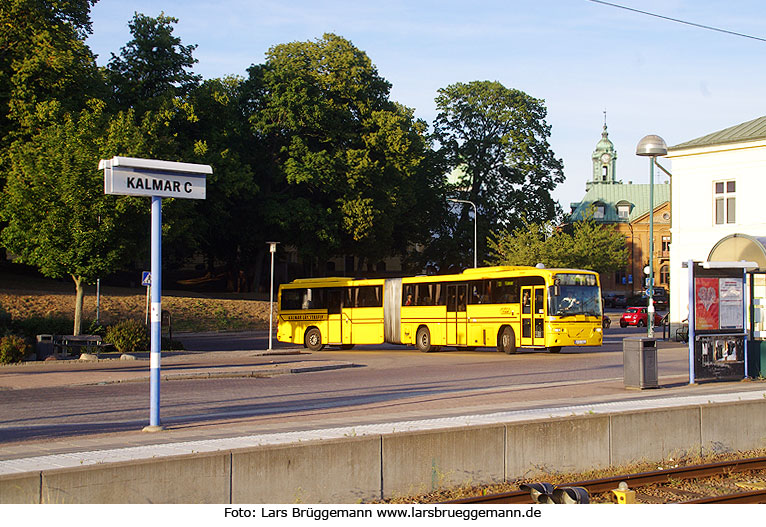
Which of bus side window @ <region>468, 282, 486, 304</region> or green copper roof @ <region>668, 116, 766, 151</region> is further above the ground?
green copper roof @ <region>668, 116, 766, 151</region>

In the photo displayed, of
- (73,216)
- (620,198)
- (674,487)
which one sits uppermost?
(620,198)

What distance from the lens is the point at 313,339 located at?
127 ft

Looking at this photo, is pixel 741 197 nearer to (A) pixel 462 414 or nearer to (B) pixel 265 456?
(A) pixel 462 414

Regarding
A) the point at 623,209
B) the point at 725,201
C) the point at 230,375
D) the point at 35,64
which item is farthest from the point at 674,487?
the point at 623,209

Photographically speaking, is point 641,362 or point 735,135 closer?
point 641,362

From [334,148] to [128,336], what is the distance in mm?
33074

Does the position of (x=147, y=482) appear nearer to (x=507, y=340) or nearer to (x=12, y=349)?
(x=12, y=349)

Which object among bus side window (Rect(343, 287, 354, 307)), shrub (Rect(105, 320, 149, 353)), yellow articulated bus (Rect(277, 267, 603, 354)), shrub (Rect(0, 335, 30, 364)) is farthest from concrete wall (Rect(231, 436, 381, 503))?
bus side window (Rect(343, 287, 354, 307))

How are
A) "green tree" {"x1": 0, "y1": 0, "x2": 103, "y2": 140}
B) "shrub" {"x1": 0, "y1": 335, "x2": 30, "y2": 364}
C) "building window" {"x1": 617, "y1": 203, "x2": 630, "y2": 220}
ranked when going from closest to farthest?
"shrub" {"x1": 0, "y1": 335, "x2": 30, "y2": 364} → "green tree" {"x1": 0, "y1": 0, "x2": 103, "y2": 140} → "building window" {"x1": 617, "y1": 203, "x2": 630, "y2": 220}

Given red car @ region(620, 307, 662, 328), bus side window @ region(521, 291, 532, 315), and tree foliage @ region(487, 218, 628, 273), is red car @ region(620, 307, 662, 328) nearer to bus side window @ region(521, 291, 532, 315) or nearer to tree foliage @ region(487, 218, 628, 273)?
tree foliage @ region(487, 218, 628, 273)

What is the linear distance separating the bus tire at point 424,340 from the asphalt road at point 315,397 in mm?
5773

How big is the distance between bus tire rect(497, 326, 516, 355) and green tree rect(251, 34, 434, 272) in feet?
A: 91.6

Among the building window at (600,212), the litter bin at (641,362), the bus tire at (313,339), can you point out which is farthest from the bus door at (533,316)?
the building window at (600,212)

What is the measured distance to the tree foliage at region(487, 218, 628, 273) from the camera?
57000 millimetres
